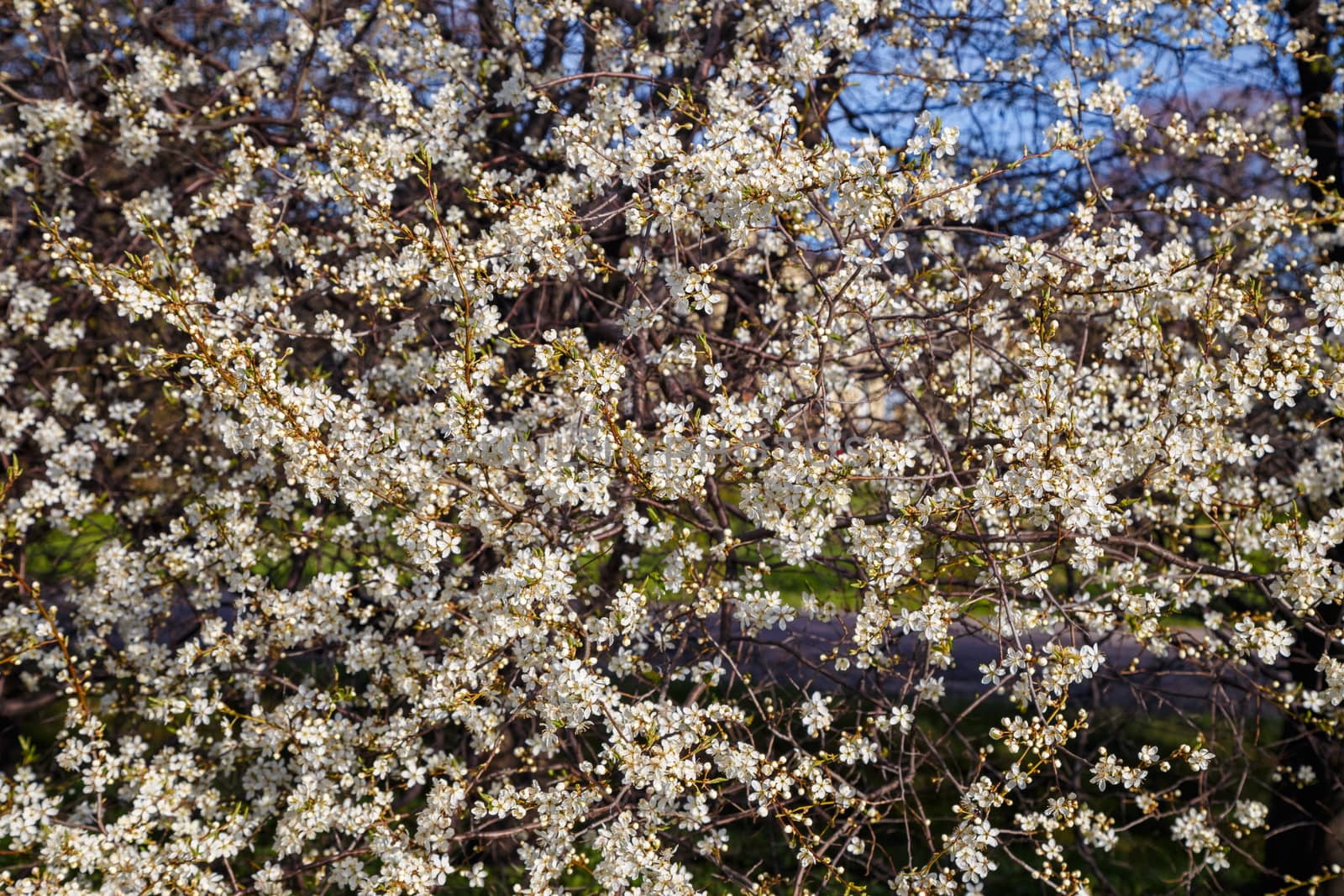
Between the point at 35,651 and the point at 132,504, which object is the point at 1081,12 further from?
the point at 35,651

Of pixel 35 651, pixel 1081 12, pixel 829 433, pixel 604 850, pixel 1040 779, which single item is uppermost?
pixel 1081 12

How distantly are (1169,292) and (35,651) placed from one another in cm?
478

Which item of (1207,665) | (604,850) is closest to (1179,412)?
(1207,665)

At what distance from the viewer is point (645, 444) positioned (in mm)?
2961

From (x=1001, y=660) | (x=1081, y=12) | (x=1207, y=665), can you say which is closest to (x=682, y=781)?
(x=1001, y=660)

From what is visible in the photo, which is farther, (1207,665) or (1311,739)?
(1311,739)

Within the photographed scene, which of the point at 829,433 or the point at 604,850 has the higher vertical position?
the point at 829,433

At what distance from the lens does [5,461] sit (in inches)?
186

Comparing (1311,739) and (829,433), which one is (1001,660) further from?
(1311,739)

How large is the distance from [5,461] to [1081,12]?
5.64m

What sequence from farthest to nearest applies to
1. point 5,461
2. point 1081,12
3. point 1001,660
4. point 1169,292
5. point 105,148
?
1. point 105,148
2. point 5,461
3. point 1081,12
4. point 1169,292
5. point 1001,660

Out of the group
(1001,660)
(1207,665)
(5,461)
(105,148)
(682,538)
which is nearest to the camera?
(1001,660)

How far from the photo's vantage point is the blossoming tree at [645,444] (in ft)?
→ 9.61

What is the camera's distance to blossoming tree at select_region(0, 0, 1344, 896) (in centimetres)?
293
